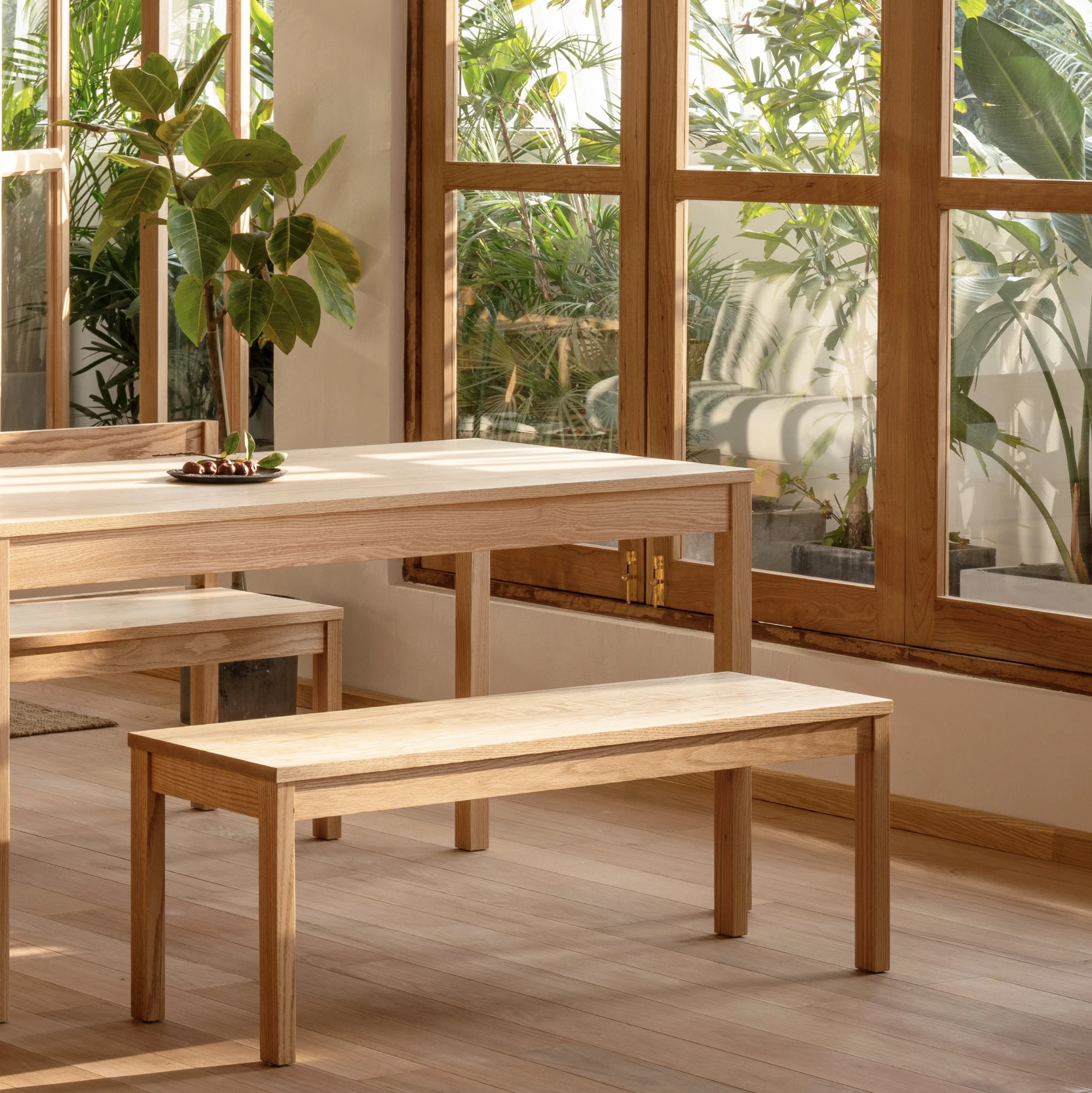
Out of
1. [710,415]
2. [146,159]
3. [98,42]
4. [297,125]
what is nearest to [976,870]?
[710,415]

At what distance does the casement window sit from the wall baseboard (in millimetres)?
2302

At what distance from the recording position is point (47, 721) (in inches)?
205

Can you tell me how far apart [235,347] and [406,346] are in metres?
0.74

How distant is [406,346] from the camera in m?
5.29

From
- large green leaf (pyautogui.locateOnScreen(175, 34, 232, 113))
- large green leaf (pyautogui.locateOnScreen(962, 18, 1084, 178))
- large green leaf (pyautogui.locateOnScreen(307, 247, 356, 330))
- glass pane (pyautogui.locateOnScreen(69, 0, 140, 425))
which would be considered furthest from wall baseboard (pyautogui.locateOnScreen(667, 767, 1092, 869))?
glass pane (pyautogui.locateOnScreen(69, 0, 140, 425))

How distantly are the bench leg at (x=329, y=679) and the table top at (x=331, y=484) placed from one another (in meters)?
0.43

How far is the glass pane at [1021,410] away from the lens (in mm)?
4035

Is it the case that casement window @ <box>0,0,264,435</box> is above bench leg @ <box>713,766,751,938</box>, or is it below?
above

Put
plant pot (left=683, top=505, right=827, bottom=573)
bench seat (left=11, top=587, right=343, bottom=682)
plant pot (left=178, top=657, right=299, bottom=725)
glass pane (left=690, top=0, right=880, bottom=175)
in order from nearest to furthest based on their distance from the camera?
bench seat (left=11, top=587, right=343, bottom=682), glass pane (left=690, top=0, right=880, bottom=175), plant pot (left=683, top=505, right=827, bottom=573), plant pot (left=178, top=657, right=299, bottom=725)

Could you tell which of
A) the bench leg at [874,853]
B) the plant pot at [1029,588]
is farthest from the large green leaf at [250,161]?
the bench leg at [874,853]

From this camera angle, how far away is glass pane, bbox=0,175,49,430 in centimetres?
616

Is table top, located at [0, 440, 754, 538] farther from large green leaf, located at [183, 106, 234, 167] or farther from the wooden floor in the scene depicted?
large green leaf, located at [183, 106, 234, 167]

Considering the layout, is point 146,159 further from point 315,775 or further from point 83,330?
point 315,775

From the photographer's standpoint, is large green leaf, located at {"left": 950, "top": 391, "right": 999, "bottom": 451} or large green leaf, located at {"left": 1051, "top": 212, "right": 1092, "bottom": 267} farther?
large green leaf, located at {"left": 950, "top": 391, "right": 999, "bottom": 451}
